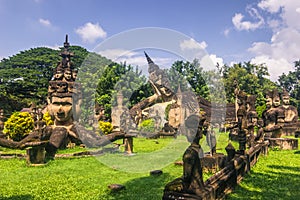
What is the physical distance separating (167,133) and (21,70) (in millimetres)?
30294

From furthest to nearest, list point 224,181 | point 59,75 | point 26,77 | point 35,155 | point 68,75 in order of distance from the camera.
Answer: point 26,77, point 68,75, point 59,75, point 35,155, point 224,181

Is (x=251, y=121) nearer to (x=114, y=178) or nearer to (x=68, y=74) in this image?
(x=114, y=178)

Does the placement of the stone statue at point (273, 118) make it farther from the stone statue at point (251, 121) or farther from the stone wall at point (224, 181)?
the stone wall at point (224, 181)

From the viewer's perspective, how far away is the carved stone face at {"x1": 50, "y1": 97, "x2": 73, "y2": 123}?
44.3 feet

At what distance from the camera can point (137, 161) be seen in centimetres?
1070

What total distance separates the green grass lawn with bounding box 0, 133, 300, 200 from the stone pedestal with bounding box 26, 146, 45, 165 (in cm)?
31

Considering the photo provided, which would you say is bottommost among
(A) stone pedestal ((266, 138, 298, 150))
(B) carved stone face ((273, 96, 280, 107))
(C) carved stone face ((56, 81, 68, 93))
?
(A) stone pedestal ((266, 138, 298, 150))

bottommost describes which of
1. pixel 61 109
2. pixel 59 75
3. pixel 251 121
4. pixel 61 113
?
pixel 251 121

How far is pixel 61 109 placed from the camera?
13.5m

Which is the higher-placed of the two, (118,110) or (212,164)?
(118,110)

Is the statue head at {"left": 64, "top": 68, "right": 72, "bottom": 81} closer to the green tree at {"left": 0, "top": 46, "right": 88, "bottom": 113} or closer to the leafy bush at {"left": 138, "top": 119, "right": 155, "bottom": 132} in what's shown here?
the leafy bush at {"left": 138, "top": 119, "right": 155, "bottom": 132}

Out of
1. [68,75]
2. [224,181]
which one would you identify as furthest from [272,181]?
[68,75]

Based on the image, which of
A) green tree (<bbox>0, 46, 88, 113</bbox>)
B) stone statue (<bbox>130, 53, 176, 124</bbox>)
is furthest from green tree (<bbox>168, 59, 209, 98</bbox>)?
green tree (<bbox>0, 46, 88, 113</bbox>)

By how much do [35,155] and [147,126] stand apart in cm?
1698
